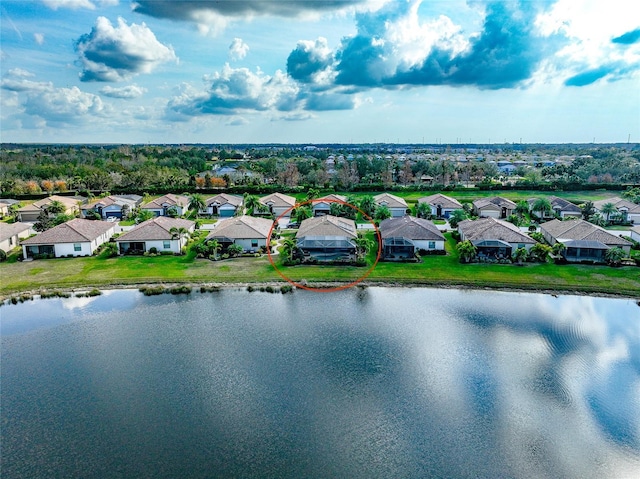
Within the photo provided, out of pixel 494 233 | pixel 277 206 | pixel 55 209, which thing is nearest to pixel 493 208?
pixel 494 233

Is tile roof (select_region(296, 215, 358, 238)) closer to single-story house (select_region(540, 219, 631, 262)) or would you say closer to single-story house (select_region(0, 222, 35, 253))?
single-story house (select_region(540, 219, 631, 262))

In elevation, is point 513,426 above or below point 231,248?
below

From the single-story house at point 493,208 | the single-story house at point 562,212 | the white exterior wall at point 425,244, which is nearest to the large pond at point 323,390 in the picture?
the white exterior wall at point 425,244

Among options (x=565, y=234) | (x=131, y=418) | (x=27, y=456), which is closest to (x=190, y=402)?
(x=131, y=418)

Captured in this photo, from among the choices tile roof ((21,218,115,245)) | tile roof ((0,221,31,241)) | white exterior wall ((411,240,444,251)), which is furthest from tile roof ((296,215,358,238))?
tile roof ((0,221,31,241))

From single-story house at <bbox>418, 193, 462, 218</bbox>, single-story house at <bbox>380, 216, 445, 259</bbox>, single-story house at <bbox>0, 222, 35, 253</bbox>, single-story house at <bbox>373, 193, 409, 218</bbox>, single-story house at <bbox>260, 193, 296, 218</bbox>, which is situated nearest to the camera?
single-story house at <bbox>380, 216, 445, 259</bbox>

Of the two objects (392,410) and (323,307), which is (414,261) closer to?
(323,307)
